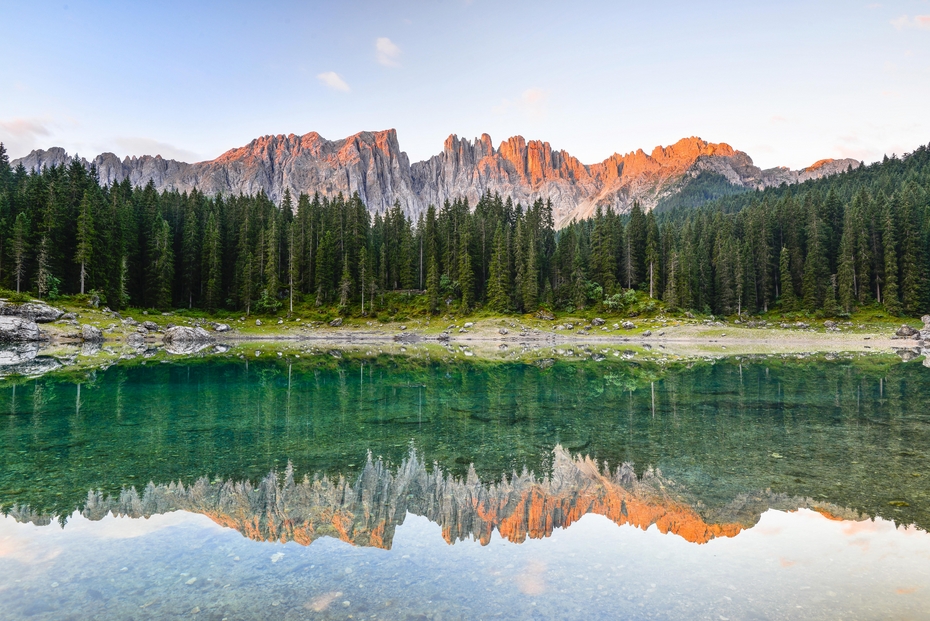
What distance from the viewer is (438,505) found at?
10.6m

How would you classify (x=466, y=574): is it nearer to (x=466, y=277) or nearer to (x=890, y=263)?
(x=466, y=277)

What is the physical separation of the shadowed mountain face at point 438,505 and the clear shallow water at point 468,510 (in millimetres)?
58

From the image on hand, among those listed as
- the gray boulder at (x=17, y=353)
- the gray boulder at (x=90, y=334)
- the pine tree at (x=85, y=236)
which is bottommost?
the gray boulder at (x=17, y=353)

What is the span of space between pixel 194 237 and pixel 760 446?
9904 centimetres

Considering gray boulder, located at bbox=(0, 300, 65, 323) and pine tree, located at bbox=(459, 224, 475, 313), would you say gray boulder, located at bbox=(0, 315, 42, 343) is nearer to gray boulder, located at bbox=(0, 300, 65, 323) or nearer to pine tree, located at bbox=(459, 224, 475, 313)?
gray boulder, located at bbox=(0, 300, 65, 323)

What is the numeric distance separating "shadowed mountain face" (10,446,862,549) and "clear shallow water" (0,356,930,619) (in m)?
Answer: 0.06

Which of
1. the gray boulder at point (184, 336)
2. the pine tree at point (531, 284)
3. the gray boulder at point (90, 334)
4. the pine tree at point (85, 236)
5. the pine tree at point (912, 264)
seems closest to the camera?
the gray boulder at point (90, 334)

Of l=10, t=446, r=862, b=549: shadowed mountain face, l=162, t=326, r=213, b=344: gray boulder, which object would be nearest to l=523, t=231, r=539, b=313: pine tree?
l=162, t=326, r=213, b=344: gray boulder

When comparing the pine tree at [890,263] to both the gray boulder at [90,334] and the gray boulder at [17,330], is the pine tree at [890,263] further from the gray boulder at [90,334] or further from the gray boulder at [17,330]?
the gray boulder at [17,330]

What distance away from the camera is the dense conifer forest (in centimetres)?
7875

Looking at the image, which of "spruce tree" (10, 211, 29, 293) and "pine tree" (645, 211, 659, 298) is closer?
"spruce tree" (10, 211, 29, 293)

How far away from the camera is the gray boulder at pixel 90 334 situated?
187 feet

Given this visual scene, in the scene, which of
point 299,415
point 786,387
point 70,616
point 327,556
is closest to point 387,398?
point 299,415

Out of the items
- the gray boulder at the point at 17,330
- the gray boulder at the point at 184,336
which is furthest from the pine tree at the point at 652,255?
the gray boulder at the point at 17,330
